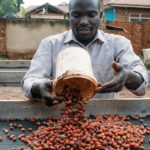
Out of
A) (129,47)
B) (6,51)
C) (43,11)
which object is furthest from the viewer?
(43,11)

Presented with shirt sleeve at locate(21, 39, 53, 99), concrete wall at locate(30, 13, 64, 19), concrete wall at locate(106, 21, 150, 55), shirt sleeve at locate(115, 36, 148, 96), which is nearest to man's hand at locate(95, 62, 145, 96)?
shirt sleeve at locate(115, 36, 148, 96)

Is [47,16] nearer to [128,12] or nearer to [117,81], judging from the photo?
[128,12]

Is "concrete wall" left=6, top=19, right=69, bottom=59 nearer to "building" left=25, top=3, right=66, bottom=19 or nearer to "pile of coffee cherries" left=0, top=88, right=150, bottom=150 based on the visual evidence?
"pile of coffee cherries" left=0, top=88, right=150, bottom=150

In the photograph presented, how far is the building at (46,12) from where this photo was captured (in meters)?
23.2

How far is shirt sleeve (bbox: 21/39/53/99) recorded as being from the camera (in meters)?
2.41

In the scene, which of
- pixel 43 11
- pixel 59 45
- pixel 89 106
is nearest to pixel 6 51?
pixel 59 45

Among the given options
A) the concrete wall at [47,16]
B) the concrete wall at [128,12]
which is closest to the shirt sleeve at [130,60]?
the concrete wall at [128,12]

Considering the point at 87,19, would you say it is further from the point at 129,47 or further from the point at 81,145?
the point at 81,145

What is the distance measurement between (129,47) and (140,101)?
73cm

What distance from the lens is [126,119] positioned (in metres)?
2.29

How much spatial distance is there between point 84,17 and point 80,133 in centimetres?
116

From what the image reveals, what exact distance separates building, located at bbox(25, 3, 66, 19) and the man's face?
69.6 ft

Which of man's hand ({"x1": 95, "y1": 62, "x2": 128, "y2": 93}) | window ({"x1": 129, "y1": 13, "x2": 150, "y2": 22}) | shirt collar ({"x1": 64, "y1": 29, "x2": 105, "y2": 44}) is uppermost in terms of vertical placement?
window ({"x1": 129, "y1": 13, "x2": 150, "y2": 22})

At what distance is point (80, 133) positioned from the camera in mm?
1871
